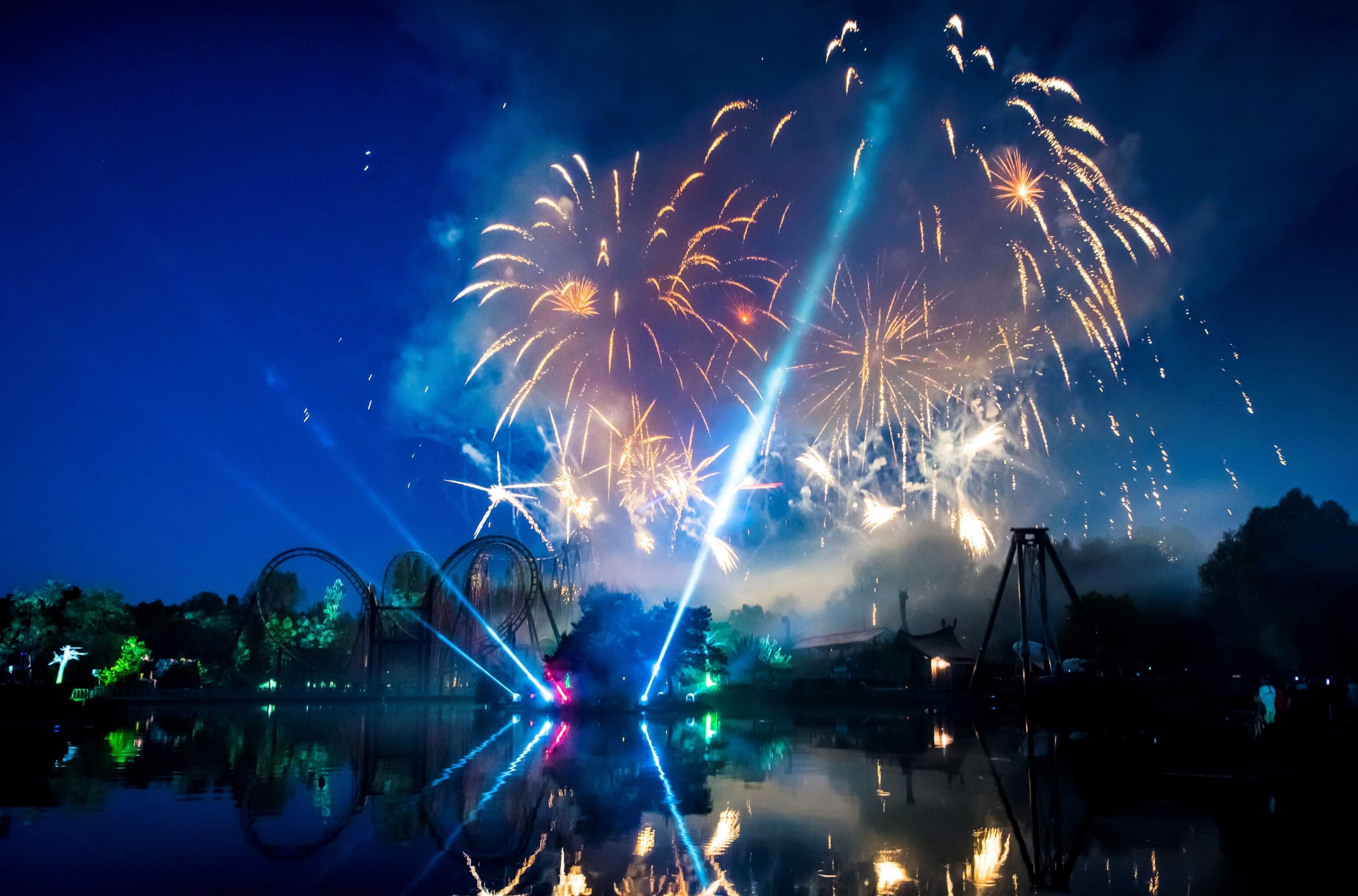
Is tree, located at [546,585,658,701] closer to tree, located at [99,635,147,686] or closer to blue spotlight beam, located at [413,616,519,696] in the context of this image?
blue spotlight beam, located at [413,616,519,696]

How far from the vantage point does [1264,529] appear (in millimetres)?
57750

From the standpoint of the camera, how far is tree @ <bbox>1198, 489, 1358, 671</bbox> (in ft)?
171

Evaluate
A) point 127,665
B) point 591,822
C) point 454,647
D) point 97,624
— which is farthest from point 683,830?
point 97,624

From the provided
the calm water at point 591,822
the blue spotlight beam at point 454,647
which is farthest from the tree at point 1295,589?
the blue spotlight beam at point 454,647

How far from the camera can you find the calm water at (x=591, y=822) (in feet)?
34.7

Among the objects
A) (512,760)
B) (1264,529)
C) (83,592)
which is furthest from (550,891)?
(83,592)

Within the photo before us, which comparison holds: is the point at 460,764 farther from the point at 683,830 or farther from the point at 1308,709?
the point at 1308,709

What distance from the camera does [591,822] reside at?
1407 cm

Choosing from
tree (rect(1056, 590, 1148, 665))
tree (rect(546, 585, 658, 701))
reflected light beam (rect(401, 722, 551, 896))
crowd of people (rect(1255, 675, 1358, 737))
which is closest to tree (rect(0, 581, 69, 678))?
tree (rect(546, 585, 658, 701))

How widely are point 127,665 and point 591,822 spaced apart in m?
68.9

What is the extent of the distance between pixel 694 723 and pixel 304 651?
5369cm

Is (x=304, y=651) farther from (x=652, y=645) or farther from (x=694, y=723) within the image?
(x=694, y=723)

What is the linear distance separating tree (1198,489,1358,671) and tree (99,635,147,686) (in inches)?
2938

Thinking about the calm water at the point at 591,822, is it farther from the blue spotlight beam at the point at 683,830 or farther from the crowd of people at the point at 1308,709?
the crowd of people at the point at 1308,709
